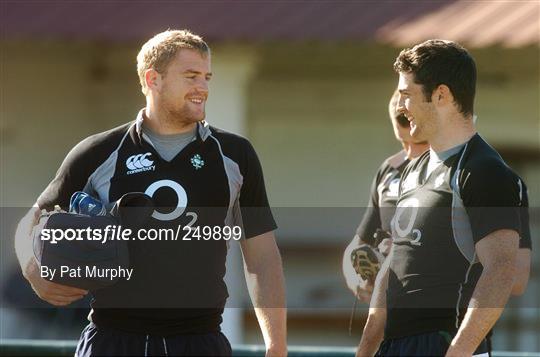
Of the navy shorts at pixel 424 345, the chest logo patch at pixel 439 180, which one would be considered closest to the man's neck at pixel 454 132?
the chest logo patch at pixel 439 180

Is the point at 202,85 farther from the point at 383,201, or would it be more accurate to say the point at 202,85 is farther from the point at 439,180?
the point at 383,201

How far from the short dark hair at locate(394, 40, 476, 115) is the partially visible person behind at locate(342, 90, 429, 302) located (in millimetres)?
948

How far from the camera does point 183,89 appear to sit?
5.16m

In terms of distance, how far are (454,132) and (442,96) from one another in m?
0.15

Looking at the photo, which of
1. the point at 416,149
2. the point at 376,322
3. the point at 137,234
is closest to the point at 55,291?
the point at 137,234

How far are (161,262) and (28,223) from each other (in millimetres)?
639

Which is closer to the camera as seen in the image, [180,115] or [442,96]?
[442,96]

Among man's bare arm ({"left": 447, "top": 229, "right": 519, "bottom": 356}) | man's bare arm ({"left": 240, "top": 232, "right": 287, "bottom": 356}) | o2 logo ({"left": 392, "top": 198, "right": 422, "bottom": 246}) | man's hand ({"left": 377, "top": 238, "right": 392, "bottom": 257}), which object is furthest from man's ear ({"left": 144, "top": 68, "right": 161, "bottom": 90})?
man's bare arm ({"left": 447, "top": 229, "right": 519, "bottom": 356})

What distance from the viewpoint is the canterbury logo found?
5094mm

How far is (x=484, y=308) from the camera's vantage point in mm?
4617

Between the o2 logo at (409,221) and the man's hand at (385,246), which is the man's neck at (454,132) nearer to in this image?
the o2 logo at (409,221)

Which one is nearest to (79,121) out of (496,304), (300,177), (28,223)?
(300,177)

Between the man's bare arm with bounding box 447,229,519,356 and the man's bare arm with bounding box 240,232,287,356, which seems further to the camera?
the man's bare arm with bounding box 240,232,287,356

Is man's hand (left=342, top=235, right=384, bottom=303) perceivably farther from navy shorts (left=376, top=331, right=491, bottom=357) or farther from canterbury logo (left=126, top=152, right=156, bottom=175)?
canterbury logo (left=126, top=152, right=156, bottom=175)
